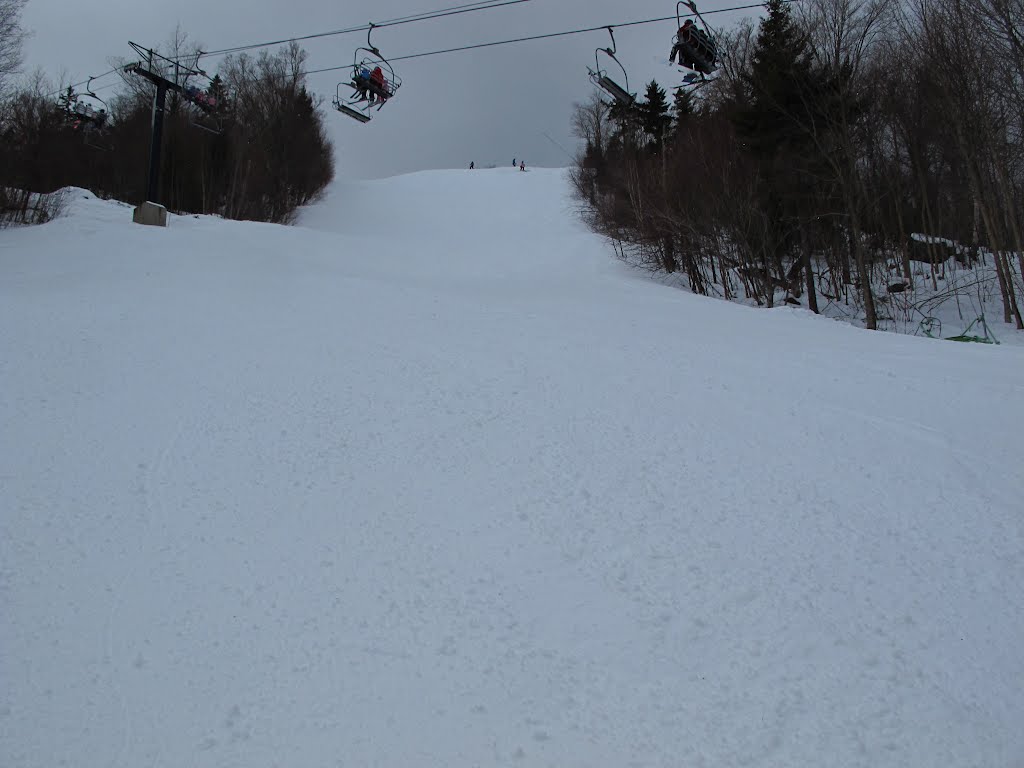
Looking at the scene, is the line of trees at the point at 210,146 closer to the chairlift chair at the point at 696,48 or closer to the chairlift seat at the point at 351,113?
the chairlift seat at the point at 351,113

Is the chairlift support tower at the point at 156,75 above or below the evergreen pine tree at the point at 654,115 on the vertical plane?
below

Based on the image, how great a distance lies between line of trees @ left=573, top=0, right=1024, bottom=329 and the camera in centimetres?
1456

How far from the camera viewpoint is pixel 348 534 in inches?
167

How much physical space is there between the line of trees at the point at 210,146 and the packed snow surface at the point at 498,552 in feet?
59.6

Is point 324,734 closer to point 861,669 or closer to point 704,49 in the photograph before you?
point 861,669

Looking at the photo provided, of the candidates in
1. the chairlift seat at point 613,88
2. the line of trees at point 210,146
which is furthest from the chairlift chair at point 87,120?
the chairlift seat at point 613,88

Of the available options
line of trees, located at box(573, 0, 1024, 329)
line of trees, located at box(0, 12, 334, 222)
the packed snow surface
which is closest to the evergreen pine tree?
line of trees, located at box(573, 0, 1024, 329)

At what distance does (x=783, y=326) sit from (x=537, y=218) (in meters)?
22.3

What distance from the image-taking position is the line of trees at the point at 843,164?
14.6 metres

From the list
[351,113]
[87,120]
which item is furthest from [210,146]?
[351,113]

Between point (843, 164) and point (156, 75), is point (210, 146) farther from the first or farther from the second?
point (843, 164)

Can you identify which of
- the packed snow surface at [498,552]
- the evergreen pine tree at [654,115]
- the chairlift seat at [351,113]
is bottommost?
the packed snow surface at [498,552]

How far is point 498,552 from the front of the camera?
13.3 ft

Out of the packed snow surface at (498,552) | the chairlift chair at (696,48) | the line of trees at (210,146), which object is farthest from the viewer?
the line of trees at (210,146)
